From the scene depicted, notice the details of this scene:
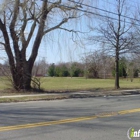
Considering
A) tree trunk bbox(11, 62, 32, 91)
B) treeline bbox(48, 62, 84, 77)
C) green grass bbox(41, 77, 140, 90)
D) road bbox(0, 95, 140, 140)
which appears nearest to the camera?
road bbox(0, 95, 140, 140)

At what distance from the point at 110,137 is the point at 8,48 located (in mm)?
14679

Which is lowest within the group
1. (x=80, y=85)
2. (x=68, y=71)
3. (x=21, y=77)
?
(x=80, y=85)

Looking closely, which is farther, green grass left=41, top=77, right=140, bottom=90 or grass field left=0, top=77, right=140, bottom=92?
green grass left=41, top=77, right=140, bottom=90

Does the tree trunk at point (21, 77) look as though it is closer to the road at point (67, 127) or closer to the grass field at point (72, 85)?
the grass field at point (72, 85)

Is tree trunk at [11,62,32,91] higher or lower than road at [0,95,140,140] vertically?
higher

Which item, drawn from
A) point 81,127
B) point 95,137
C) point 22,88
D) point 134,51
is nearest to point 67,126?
point 81,127

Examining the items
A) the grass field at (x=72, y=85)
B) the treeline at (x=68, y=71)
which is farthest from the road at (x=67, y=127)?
the treeline at (x=68, y=71)

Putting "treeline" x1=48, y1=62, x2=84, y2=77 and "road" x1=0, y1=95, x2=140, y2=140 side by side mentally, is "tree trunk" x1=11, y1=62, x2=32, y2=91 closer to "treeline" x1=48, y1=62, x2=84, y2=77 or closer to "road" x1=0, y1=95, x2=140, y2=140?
"road" x1=0, y1=95, x2=140, y2=140

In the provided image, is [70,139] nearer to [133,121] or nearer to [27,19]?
[133,121]

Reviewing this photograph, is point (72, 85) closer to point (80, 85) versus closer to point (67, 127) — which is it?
point (80, 85)

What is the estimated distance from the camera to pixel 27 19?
59.5 ft

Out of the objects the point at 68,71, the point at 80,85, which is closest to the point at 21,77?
the point at 80,85

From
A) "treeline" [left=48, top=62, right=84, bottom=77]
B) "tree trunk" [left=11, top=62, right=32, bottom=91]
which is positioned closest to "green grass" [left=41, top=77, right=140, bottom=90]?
"tree trunk" [left=11, top=62, right=32, bottom=91]

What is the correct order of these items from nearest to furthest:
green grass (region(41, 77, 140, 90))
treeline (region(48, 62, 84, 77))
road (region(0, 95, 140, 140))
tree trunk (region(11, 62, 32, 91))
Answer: road (region(0, 95, 140, 140)) < tree trunk (region(11, 62, 32, 91)) < green grass (region(41, 77, 140, 90)) < treeline (region(48, 62, 84, 77))
